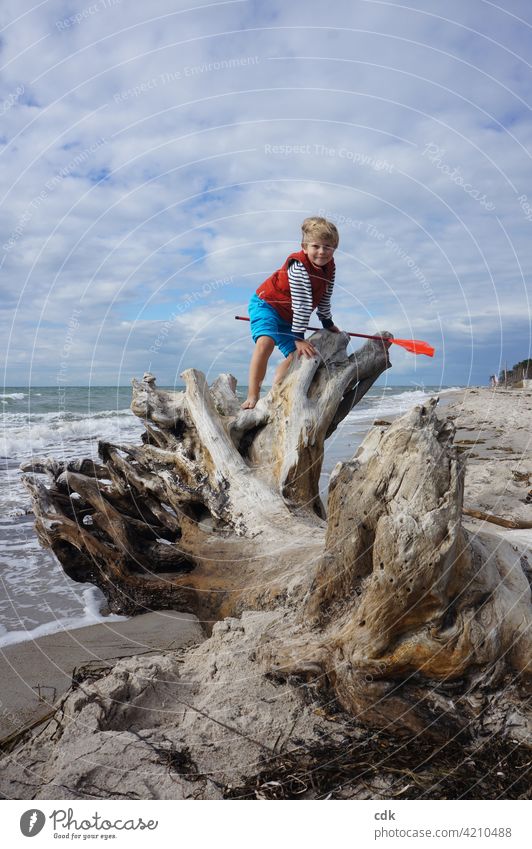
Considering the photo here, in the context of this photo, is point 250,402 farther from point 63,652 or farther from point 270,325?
point 63,652

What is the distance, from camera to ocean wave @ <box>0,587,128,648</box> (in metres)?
4.62

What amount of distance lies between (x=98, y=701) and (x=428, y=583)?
180 cm

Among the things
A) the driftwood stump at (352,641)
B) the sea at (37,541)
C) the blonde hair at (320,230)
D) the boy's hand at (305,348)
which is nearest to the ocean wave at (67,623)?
the sea at (37,541)

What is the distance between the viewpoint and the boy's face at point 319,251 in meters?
5.09

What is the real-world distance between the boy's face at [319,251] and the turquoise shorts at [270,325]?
2.02ft

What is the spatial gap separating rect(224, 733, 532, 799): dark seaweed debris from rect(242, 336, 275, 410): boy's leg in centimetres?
361

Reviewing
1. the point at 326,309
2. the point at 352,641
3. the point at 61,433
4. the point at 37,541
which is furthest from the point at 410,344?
the point at 61,433

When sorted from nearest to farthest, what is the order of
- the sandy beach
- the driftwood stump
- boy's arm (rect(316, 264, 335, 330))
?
the driftwood stump, the sandy beach, boy's arm (rect(316, 264, 335, 330))

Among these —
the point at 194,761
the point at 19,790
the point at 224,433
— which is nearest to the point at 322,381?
the point at 224,433

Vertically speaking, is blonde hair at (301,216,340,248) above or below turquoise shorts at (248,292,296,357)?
above

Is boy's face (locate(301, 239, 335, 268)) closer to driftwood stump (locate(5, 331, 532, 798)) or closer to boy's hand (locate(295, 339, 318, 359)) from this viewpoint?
boy's hand (locate(295, 339, 318, 359))

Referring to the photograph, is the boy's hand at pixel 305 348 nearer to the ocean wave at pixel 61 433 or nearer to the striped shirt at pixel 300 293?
the striped shirt at pixel 300 293

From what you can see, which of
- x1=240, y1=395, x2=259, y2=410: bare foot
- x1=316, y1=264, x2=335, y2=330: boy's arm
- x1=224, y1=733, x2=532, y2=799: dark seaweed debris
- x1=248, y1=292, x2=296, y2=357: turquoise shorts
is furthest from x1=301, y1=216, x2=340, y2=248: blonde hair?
x1=224, y1=733, x2=532, y2=799: dark seaweed debris
